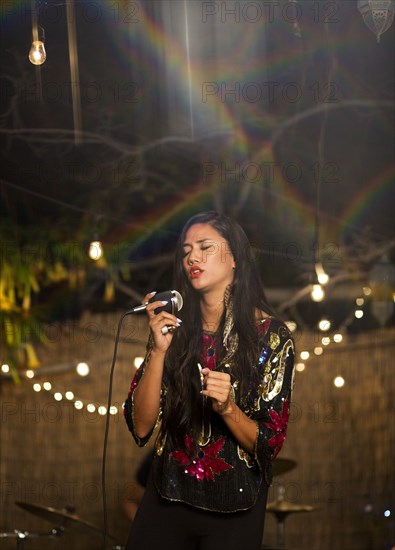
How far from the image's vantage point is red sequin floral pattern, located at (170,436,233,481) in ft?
6.93

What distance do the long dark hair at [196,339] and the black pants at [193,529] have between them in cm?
16

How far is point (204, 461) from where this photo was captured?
2127mm

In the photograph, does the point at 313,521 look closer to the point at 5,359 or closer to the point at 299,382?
the point at 299,382

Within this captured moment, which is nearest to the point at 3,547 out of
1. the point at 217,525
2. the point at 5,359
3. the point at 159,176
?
the point at 5,359

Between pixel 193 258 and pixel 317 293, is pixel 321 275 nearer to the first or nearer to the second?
pixel 317 293

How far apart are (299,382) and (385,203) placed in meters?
1.25

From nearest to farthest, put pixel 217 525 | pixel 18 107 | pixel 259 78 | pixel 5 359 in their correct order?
pixel 217 525
pixel 18 107
pixel 259 78
pixel 5 359

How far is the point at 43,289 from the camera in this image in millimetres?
5578

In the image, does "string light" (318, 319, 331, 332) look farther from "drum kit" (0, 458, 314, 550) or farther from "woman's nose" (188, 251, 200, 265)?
"woman's nose" (188, 251, 200, 265)

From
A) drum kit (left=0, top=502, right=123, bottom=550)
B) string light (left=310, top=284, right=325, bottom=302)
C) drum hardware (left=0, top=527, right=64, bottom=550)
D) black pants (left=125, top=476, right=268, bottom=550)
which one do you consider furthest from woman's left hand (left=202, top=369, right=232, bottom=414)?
string light (left=310, top=284, right=325, bottom=302)

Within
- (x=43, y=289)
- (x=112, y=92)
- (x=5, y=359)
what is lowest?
→ (x=5, y=359)

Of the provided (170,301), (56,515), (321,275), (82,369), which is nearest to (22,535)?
(56,515)

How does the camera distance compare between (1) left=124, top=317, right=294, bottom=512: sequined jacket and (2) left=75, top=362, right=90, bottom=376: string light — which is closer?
(1) left=124, top=317, right=294, bottom=512: sequined jacket

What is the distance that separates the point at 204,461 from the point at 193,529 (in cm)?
15
